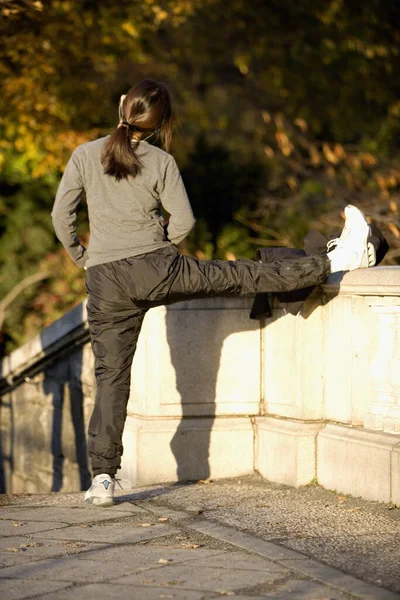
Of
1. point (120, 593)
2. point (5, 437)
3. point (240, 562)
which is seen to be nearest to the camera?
point (120, 593)

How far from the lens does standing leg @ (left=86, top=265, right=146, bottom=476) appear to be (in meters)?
4.88

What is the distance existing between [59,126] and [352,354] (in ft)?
24.6

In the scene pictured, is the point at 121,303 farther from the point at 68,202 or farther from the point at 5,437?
the point at 5,437

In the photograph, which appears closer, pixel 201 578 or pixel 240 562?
pixel 201 578

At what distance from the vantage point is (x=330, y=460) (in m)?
5.39

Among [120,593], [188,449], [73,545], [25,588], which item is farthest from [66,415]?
[120,593]

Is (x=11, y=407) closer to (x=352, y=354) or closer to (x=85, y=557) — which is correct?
(x=352, y=354)

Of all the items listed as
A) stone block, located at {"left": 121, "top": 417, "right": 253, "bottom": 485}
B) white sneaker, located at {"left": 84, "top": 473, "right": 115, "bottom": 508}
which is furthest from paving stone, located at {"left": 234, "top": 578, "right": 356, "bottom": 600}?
stone block, located at {"left": 121, "top": 417, "right": 253, "bottom": 485}

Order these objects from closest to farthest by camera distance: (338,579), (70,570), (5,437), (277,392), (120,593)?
(120,593) < (338,579) < (70,570) < (277,392) < (5,437)

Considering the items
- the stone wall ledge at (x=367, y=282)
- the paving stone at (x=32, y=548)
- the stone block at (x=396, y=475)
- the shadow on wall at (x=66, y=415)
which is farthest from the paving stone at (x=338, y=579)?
the shadow on wall at (x=66, y=415)

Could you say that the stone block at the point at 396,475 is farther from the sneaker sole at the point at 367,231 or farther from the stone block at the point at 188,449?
the stone block at the point at 188,449

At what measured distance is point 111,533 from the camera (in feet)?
14.5

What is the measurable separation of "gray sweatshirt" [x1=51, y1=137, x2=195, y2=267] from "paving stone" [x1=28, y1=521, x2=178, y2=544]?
48.5 inches

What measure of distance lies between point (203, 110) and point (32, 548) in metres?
11.8
